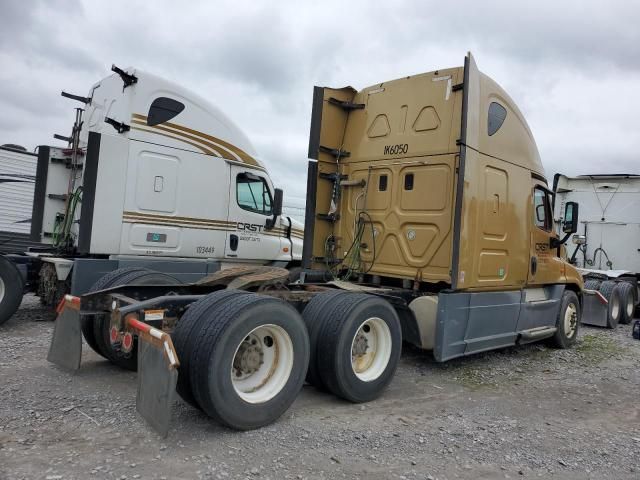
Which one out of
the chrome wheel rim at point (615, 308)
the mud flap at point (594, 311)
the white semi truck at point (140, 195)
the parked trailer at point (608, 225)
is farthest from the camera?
the parked trailer at point (608, 225)

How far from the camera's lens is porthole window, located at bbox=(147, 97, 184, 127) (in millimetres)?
7930

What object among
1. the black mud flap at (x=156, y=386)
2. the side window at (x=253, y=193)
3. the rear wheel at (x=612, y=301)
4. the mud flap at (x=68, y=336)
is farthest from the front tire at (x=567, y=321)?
the mud flap at (x=68, y=336)

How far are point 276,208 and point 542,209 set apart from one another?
181 inches

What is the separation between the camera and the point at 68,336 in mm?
4605

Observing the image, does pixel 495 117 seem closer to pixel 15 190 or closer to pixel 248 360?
pixel 248 360

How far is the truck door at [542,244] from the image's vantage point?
6.93 m

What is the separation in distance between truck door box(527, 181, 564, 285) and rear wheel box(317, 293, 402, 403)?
2905 millimetres

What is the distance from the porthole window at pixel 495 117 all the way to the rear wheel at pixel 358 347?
270 cm

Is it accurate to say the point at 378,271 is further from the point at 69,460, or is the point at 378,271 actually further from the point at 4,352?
the point at 4,352

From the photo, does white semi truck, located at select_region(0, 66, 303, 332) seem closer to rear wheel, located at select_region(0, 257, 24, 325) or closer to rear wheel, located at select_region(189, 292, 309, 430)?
rear wheel, located at select_region(0, 257, 24, 325)

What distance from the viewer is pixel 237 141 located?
29.9 feet

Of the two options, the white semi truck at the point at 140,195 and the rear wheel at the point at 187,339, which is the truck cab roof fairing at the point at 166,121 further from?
the rear wheel at the point at 187,339

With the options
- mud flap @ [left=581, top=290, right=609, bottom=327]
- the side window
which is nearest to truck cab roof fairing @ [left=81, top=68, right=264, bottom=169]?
the side window

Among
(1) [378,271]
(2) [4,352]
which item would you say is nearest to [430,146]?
(1) [378,271]
